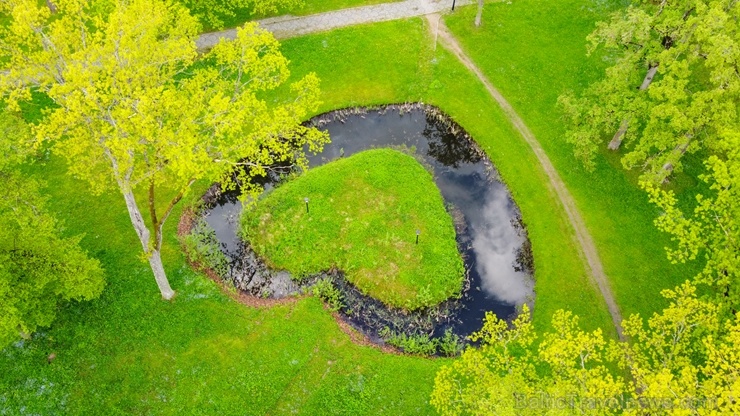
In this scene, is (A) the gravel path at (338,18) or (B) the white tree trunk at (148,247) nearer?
(B) the white tree trunk at (148,247)

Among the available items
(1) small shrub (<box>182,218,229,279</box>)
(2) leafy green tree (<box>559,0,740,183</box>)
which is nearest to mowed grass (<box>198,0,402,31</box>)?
(1) small shrub (<box>182,218,229,279</box>)

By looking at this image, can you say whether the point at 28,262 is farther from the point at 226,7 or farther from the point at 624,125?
the point at 624,125

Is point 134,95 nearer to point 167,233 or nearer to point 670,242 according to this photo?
point 167,233

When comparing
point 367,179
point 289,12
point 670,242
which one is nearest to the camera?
point 670,242

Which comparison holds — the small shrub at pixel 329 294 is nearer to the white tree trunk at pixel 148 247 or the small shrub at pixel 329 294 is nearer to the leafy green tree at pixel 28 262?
the white tree trunk at pixel 148 247

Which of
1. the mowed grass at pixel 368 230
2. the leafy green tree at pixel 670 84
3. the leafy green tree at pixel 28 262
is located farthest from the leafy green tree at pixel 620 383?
the leafy green tree at pixel 28 262

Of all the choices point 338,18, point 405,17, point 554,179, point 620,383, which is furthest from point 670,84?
point 338,18

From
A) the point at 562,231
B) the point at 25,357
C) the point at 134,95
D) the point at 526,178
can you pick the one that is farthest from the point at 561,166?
the point at 25,357
